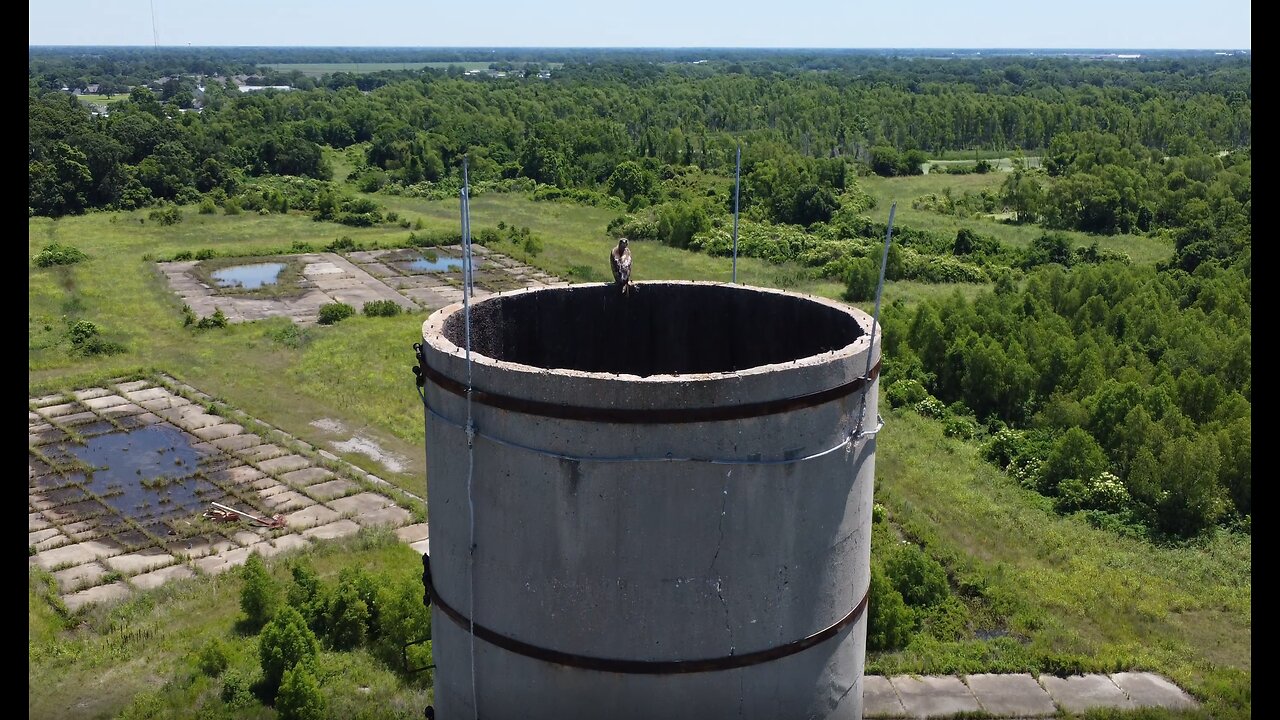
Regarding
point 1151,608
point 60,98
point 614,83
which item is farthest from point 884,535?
point 614,83

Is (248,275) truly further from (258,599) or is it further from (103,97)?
(103,97)

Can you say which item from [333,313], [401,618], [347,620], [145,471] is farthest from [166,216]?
[401,618]

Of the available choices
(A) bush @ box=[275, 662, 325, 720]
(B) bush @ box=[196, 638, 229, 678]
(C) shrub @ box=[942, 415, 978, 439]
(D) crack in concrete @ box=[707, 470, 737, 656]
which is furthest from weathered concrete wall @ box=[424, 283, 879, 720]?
(C) shrub @ box=[942, 415, 978, 439]

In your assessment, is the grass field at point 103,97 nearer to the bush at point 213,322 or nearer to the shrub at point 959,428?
the bush at point 213,322

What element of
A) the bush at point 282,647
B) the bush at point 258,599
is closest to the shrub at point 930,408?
the bush at point 258,599

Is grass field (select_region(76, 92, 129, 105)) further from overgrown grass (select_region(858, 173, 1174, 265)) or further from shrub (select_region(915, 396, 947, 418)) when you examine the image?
shrub (select_region(915, 396, 947, 418))
